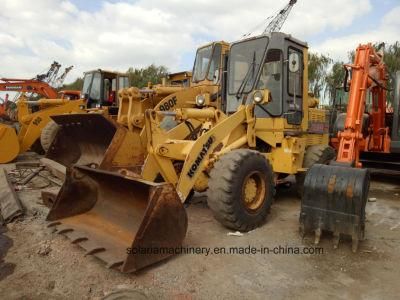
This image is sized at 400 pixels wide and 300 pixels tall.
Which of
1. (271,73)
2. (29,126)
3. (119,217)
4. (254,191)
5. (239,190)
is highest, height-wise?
(271,73)

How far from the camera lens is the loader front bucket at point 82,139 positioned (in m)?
5.61

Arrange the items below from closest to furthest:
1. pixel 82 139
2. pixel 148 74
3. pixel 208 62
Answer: pixel 82 139, pixel 208 62, pixel 148 74

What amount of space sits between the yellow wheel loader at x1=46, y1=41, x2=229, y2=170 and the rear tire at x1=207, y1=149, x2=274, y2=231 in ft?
3.44

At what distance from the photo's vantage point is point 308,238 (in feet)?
15.2

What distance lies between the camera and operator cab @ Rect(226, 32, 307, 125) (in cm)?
600

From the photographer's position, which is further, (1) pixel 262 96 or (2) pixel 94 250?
(1) pixel 262 96

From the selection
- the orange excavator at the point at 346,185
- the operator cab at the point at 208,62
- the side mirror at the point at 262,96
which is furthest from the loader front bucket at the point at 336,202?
the operator cab at the point at 208,62

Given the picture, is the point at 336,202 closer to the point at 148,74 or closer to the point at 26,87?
the point at 26,87

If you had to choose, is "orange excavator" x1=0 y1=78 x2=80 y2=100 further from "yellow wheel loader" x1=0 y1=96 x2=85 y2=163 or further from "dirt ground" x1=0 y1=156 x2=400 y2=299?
"dirt ground" x1=0 y1=156 x2=400 y2=299

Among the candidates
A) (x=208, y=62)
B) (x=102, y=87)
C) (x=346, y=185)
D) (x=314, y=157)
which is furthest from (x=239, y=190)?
(x=102, y=87)

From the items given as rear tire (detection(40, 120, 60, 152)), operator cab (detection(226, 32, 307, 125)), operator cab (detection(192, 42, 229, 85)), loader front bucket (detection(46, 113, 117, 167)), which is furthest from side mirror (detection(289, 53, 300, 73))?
rear tire (detection(40, 120, 60, 152))

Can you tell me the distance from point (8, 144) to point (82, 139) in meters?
5.29

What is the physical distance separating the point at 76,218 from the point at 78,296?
150cm

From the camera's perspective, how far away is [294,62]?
6.16 m
